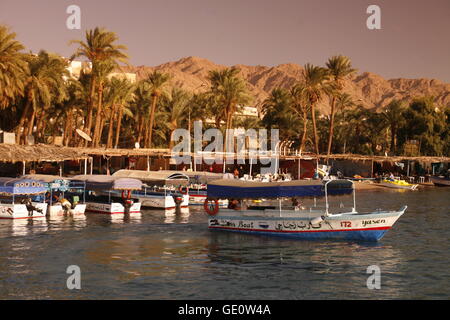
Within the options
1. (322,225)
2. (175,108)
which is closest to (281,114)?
(175,108)

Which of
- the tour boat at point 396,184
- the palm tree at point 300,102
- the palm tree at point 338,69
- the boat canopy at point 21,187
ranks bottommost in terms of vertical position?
the tour boat at point 396,184

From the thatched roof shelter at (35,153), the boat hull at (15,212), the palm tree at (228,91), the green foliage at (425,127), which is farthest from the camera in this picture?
the green foliage at (425,127)

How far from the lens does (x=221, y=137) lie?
99000 mm

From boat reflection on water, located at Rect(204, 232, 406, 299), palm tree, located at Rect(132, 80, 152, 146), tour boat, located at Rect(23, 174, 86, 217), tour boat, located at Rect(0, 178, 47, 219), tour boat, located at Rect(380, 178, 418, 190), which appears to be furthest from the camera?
palm tree, located at Rect(132, 80, 152, 146)

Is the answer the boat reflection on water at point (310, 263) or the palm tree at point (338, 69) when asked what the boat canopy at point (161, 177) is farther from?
the palm tree at point (338, 69)

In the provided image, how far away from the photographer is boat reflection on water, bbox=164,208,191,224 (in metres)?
41.8

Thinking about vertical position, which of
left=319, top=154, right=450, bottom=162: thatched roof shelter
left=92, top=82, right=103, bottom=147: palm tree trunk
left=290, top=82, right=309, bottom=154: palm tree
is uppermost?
left=290, top=82, right=309, bottom=154: palm tree

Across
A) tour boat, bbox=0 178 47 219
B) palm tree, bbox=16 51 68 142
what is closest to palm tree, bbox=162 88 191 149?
palm tree, bbox=16 51 68 142

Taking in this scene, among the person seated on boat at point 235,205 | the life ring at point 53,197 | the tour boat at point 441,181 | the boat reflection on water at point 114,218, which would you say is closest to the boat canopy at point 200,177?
the boat reflection on water at point 114,218

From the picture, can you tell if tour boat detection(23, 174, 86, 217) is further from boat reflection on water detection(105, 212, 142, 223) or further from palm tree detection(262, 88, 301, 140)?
palm tree detection(262, 88, 301, 140)

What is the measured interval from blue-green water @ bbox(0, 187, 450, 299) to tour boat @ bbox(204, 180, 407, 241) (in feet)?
2.33

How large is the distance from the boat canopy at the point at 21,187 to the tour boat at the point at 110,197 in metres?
5.35

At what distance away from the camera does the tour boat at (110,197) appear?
147 ft
